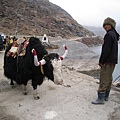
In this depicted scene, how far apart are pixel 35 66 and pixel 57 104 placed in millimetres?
955

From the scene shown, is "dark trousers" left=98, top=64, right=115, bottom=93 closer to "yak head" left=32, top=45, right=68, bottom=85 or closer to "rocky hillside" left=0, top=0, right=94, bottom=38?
"yak head" left=32, top=45, right=68, bottom=85

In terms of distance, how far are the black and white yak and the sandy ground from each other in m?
0.33

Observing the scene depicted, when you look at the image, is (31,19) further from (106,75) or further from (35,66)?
(106,75)

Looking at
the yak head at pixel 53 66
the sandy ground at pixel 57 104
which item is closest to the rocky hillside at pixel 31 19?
the sandy ground at pixel 57 104

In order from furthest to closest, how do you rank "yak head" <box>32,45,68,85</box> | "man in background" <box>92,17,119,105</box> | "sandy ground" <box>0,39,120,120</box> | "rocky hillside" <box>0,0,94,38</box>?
"rocky hillside" <box>0,0,94,38</box>
"yak head" <box>32,45,68,85</box>
"man in background" <box>92,17,119,105</box>
"sandy ground" <box>0,39,120,120</box>

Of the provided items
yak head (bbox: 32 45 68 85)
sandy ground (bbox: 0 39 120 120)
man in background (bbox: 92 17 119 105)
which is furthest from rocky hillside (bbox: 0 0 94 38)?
man in background (bbox: 92 17 119 105)

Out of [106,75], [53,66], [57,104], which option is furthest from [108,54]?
[57,104]

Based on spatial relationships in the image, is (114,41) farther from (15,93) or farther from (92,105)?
(15,93)

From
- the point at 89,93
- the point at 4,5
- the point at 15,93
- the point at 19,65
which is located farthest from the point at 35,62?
the point at 4,5

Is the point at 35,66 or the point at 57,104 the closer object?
the point at 57,104

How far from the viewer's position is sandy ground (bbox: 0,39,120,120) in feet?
13.8

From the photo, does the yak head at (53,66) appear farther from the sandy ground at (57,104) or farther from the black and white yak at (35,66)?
the sandy ground at (57,104)

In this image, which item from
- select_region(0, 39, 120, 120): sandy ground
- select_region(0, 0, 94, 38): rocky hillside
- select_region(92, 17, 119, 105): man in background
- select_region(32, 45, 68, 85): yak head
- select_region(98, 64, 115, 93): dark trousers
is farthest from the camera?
select_region(0, 0, 94, 38): rocky hillside

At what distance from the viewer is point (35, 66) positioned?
487 cm
